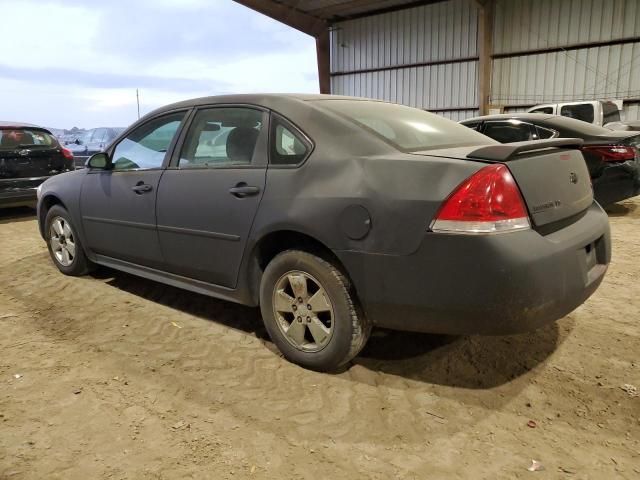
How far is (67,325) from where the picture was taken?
3295 mm

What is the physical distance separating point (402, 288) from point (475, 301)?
12.5 inches

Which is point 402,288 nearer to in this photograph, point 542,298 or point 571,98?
point 542,298

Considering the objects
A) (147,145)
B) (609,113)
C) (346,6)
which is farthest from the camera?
(346,6)

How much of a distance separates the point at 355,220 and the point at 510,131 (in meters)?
5.23

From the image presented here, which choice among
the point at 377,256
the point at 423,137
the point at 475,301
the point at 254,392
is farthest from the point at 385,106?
the point at 254,392

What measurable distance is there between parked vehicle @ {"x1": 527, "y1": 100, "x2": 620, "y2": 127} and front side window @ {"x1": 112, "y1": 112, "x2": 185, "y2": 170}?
9.73 meters

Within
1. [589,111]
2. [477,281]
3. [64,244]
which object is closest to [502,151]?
[477,281]

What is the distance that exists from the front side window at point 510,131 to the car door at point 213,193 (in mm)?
4757

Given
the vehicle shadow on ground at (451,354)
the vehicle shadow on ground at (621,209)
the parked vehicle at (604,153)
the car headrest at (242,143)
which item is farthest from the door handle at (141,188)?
the vehicle shadow on ground at (621,209)

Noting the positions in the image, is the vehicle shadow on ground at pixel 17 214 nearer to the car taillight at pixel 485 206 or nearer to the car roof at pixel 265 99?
the car roof at pixel 265 99

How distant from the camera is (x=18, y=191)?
23.7 feet

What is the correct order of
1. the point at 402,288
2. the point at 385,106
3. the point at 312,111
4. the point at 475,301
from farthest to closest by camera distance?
1. the point at 385,106
2. the point at 312,111
3. the point at 402,288
4. the point at 475,301

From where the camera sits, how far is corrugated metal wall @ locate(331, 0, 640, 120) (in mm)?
14102

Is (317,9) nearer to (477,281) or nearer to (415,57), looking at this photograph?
(415,57)
